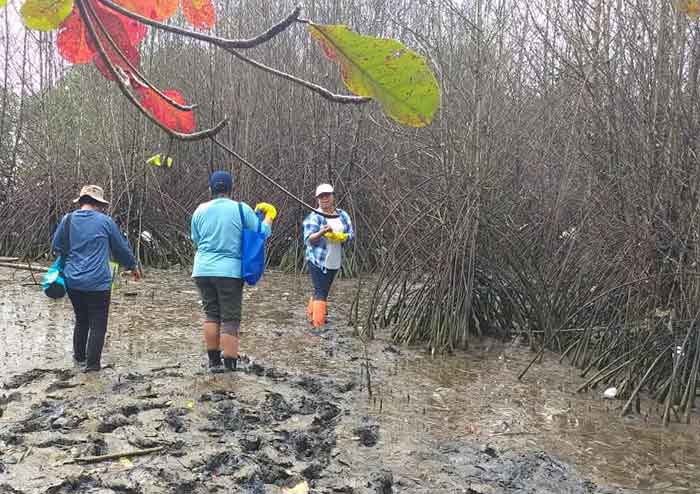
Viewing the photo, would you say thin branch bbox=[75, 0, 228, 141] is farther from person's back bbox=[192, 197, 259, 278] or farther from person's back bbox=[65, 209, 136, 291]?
person's back bbox=[65, 209, 136, 291]

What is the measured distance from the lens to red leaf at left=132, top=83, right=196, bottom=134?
0.64 metres

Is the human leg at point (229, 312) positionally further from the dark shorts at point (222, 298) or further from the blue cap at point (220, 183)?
the blue cap at point (220, 183)

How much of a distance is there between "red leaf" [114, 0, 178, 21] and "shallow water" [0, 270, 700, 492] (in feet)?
10.2

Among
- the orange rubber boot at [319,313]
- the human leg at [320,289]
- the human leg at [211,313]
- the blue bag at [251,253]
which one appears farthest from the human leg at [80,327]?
the orange rubber boot at [319,313]

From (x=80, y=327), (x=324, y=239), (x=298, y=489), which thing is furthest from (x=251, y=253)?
(x=298, y=489)

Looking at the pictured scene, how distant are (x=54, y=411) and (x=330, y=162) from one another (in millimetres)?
6926

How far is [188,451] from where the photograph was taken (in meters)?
3.45

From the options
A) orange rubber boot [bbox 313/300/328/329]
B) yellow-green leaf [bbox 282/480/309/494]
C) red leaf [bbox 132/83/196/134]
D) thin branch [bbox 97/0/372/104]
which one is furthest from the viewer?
orange rubber boot [bbox 313/300/328/329]

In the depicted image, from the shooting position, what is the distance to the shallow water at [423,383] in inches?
148

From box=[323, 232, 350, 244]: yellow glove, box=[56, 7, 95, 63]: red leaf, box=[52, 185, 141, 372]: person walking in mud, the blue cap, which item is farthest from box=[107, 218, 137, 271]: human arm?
box=[56, 7, 95, 63]: red leaf

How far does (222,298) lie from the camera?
461cm

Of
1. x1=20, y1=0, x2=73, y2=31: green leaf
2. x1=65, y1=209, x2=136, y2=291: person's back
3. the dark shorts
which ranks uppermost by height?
x1=20, y1=0, x2=73, y2=31: green leaf

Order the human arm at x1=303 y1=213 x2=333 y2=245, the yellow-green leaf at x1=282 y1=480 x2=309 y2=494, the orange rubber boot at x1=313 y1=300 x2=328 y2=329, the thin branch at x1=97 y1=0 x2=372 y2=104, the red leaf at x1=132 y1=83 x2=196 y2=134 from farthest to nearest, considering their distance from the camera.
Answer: the orange rubber boot at x1=313 y1=300 x2=328 y2=329 → the human arm at x1=303 y1=213 x2=333 y2=245 → the yellow-green leaf at x1=282 y1=480 x2=309 y2=494 → the red leaf at x1=132 y1=83 x2=196 y2=134 → the thin branch at x1=97 y1=0 x2=372 y2=104

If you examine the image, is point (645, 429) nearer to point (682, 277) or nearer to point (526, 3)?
point (682, 277)
